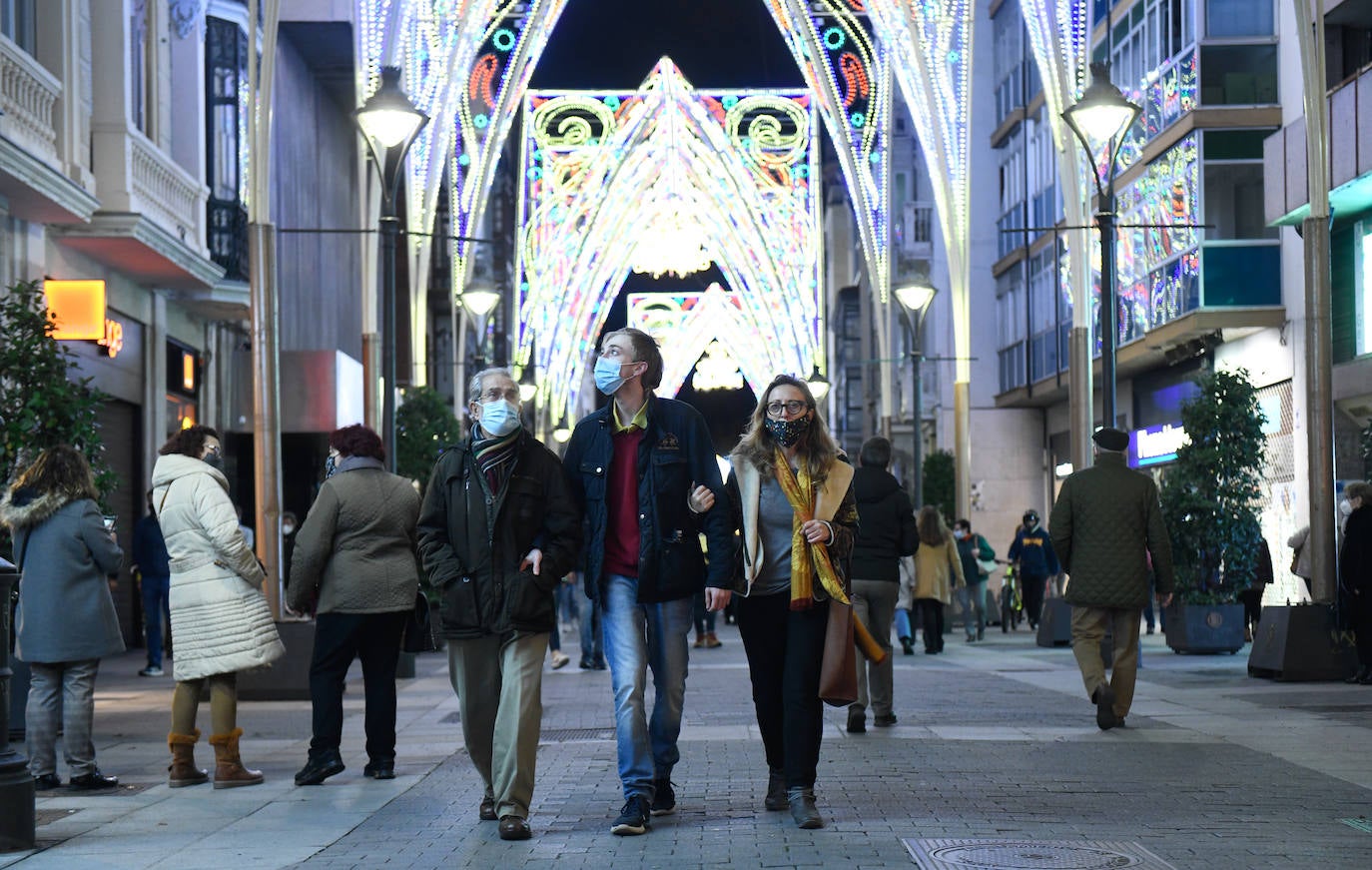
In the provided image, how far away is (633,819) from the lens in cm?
822

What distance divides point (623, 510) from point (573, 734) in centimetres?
496

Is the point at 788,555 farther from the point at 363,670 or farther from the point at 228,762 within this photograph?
the point at 228,762

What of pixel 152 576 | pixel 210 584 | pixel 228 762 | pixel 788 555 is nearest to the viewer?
pixel 788 555

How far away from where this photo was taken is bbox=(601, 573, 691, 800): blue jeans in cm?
834

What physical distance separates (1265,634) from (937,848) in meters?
10.6

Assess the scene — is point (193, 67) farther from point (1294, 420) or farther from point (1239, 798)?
point (1239, 798)

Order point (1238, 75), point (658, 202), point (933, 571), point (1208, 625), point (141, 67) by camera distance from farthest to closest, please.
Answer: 1. point (658, 202)
2. point (1238, 75)
3. point (141, 67)
4. point (933, 571)
5. point (1208, 625)

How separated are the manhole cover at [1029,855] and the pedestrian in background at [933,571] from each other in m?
15.6

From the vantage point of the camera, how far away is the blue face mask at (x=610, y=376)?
8.49 meters

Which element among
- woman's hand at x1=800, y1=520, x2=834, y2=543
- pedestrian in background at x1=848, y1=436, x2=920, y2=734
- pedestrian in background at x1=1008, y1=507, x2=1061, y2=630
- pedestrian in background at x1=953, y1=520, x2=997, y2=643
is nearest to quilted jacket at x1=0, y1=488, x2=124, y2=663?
woman's hand at x1=800, y1=520, x2=834, y2=543

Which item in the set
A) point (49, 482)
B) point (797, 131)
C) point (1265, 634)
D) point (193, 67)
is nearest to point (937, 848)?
point (49, 482)

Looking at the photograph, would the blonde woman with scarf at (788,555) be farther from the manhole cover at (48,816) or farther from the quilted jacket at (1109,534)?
the quilted jacket at (1109,534)

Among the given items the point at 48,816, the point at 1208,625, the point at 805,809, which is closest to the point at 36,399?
the point at 48,816

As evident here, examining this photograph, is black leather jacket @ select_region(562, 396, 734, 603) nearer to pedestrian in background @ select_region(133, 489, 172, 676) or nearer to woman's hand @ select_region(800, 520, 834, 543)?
woman's hand @ select_region(800, 520, 834, 543)
